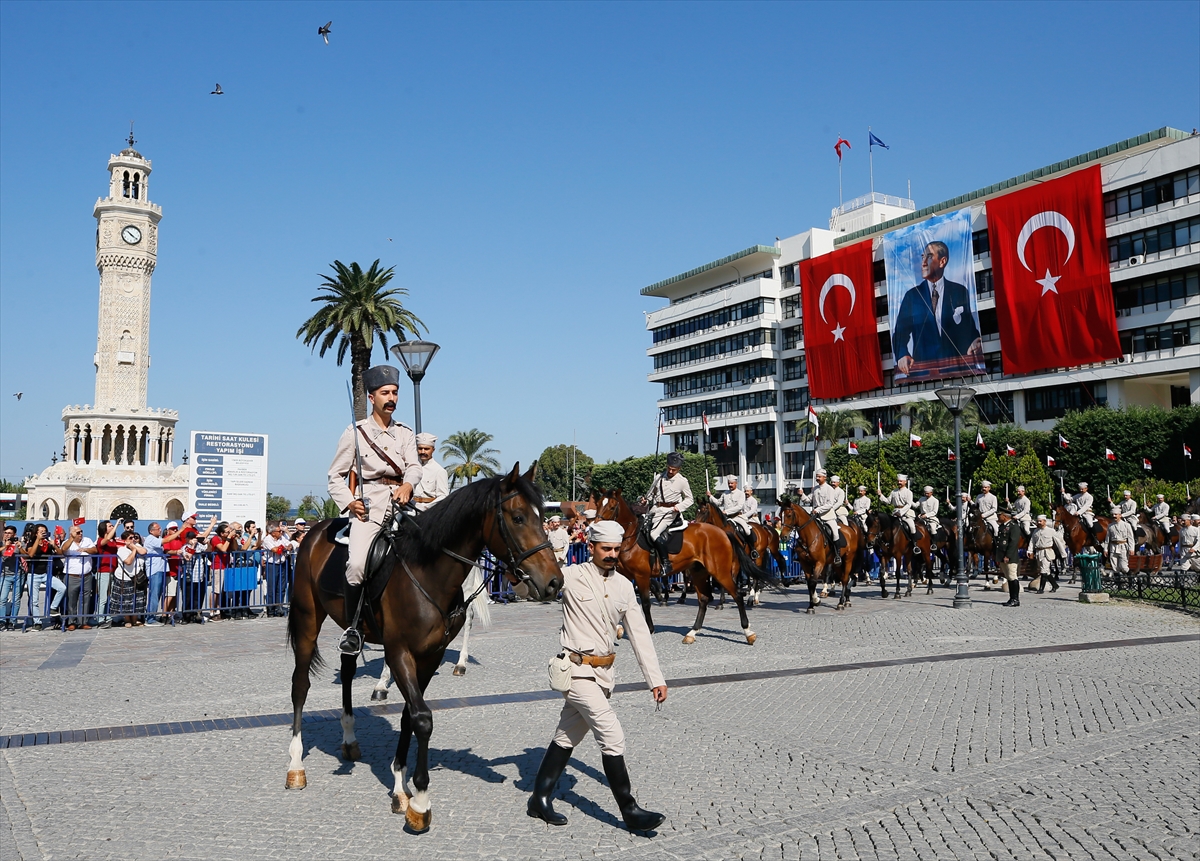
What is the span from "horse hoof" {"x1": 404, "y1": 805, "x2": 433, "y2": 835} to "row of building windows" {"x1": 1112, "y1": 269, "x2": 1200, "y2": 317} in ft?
187

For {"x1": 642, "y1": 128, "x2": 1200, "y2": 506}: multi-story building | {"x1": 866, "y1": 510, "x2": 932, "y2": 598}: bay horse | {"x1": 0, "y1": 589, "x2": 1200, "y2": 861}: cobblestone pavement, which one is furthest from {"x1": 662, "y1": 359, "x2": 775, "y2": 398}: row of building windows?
{"x1": 0, "y1": 589, "x2": 1200, "y2": 861}: cobblestone pavement

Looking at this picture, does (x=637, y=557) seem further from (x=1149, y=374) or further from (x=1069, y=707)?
(x=1149, y=374)

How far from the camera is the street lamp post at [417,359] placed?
15.9 m

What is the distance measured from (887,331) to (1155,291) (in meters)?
20.4

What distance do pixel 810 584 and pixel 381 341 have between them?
33953 mm

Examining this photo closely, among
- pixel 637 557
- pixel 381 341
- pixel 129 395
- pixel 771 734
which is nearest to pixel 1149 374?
pixel 381 341

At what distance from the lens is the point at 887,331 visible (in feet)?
232

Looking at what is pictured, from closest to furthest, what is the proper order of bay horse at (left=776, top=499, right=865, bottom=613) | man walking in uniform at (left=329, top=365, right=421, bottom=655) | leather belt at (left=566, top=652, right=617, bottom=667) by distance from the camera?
1. leather belt at (left=566, top=652, right=617, bottom=667)
2. man walking in uniform at (left=329, top=365, right=421, bottom=655)
3. bay horse at (left=776, top=499, right=865, bottom=613)

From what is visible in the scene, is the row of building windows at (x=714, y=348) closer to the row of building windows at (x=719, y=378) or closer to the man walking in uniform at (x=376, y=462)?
the row of building windows at (x=719, y=378)

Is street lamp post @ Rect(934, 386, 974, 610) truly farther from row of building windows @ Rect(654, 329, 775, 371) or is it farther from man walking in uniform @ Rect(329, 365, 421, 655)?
row of building windows @ Rect(654, 329, 775, 371)

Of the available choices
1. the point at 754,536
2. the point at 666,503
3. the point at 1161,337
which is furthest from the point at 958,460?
the point at 1161,337

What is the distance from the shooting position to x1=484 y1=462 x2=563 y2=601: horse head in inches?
216

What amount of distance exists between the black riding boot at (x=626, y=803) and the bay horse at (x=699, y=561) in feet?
27.4

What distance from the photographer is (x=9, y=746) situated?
25.5ft
